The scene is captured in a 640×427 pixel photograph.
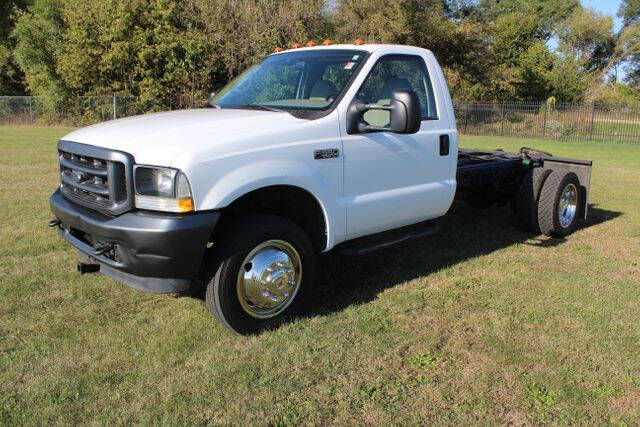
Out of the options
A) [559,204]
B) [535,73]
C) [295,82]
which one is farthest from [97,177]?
[535,73]

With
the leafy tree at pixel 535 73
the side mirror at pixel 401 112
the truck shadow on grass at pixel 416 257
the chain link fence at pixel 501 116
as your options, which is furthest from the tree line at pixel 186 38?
the side mirror at pixel 401 112

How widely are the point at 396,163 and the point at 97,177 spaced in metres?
2.31

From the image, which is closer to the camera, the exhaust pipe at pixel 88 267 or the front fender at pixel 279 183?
the front fender at pixel 279 183

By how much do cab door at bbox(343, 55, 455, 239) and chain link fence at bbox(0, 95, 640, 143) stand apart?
76.8ft

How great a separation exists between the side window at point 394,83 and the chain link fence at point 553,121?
23461 millimetres

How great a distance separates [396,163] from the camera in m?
4.70

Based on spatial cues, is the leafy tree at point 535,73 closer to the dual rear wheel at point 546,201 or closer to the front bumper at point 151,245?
the dual rear wheel at point 546,201

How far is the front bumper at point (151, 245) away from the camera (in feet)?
11.2

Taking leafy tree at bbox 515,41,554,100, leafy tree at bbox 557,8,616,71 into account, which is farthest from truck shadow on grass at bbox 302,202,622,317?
leafy tree at bbox 557,8,616,71

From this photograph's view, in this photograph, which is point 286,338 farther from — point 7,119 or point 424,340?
point 7,119

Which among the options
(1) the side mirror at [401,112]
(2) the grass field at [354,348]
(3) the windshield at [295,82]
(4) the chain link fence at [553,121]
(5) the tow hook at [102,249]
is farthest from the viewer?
(4) the chain link fence at [553,121]

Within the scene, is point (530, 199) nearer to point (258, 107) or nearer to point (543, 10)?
point (258, 107)

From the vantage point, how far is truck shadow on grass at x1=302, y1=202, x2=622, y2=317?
4875 millimetres

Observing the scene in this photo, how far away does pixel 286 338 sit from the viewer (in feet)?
13.0
